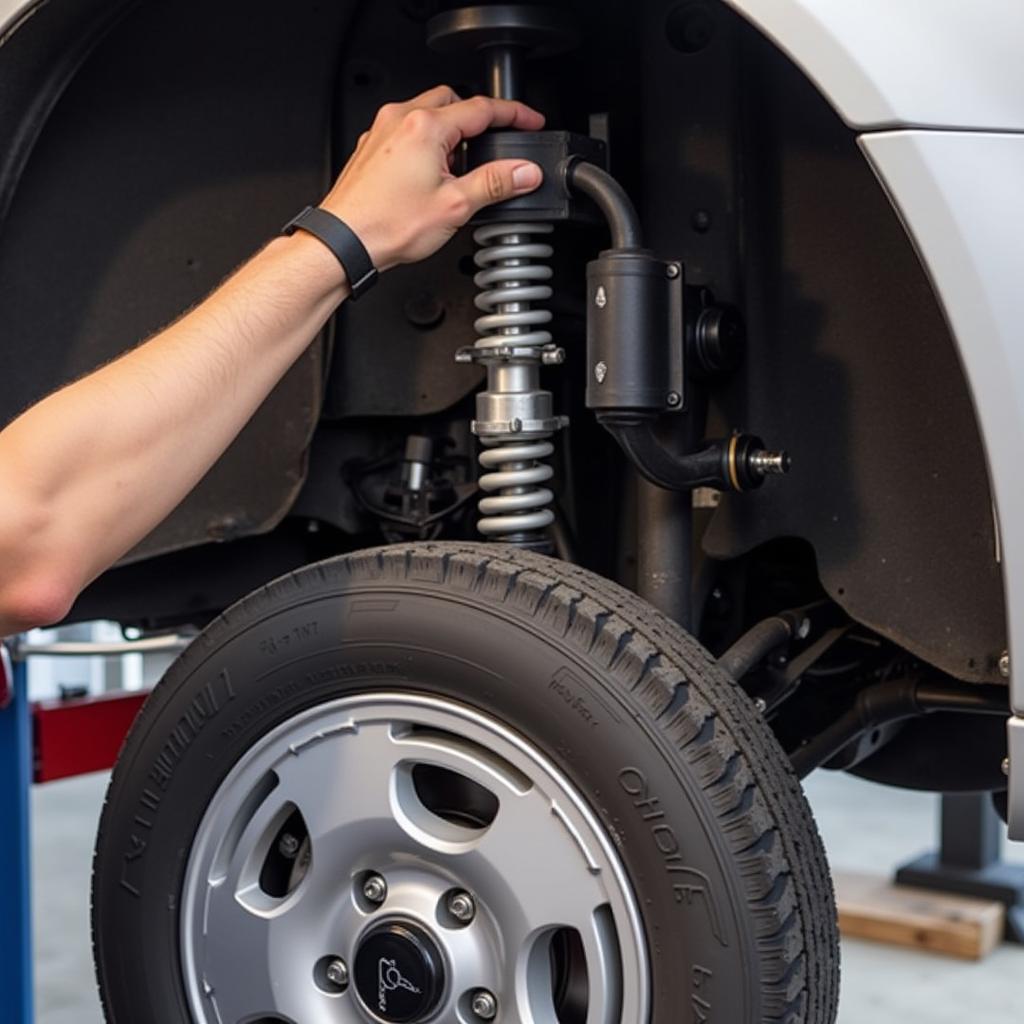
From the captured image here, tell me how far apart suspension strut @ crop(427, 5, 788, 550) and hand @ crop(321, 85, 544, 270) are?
22 millimetres

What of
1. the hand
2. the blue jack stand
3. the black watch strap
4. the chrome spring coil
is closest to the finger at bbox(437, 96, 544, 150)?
the hand

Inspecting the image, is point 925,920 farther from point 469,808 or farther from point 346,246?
point 346,246

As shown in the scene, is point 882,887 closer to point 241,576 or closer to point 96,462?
point 241,576

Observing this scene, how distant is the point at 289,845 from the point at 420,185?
0.56 m

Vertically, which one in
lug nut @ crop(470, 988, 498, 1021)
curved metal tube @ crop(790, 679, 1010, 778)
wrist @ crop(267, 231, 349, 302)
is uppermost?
wrist @ crop(267, 231, 349, 302)

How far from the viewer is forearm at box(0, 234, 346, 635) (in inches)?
40.7

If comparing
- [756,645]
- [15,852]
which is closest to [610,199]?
[756,645]

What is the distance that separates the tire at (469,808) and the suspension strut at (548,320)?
12 centimetres

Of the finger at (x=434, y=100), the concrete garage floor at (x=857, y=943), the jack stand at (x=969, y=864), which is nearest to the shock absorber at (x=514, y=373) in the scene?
the finger at (x=434, y=100)

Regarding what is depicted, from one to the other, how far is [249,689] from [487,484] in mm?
267

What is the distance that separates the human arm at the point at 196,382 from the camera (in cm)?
104

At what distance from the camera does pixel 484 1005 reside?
1.14 meters

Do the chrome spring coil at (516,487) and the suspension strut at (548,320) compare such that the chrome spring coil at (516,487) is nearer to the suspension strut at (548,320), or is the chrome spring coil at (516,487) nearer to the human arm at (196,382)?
the suspension strut at (548,320)

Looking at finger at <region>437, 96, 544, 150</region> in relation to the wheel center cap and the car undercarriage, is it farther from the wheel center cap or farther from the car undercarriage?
the wheel center cap
